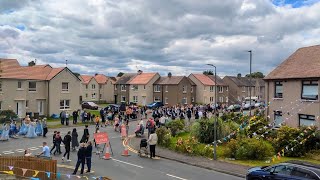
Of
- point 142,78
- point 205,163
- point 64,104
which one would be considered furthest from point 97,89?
point 205,163

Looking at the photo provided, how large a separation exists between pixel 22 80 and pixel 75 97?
8672mm

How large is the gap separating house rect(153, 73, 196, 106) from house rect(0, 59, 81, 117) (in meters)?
24.9

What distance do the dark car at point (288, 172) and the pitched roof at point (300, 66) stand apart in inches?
597

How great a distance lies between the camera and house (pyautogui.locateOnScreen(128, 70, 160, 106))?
252 ft

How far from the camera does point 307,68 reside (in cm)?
3120

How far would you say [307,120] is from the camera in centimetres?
3017

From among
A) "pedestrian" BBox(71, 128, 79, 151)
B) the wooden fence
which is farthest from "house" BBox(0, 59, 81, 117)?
the wooden fence

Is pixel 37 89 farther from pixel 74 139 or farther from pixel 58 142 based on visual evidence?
pixel 58 142

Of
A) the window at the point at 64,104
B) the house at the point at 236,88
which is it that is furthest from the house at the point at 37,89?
the house at the point at 236,88

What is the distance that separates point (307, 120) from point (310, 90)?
2477 mm

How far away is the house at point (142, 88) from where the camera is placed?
252 feet

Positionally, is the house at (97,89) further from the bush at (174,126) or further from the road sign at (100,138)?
the road sign at (100,138)

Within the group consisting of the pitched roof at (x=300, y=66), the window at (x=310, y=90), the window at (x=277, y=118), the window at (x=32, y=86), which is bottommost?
the window at (x=277, y=118)

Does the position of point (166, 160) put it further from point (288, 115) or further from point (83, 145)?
point (288, 115)
